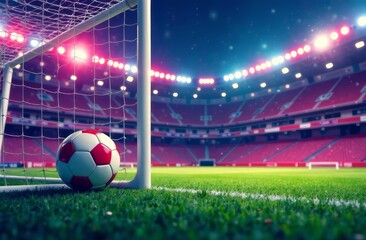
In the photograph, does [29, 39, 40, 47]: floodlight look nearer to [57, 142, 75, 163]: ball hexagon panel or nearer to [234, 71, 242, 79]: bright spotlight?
[57, 142, 75, 163]: ball hexagon panel

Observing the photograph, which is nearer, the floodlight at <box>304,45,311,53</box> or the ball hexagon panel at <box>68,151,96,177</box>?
the ball hexagon panel at <box>68,151,96,177</box>

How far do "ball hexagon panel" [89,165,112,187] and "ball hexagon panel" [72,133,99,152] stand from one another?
281 millimetres

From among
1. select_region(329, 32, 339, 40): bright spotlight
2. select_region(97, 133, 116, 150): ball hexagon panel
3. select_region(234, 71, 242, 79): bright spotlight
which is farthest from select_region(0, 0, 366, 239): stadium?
select_region(97, 133, 116, 150): ball hexagon panel

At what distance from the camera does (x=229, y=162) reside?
118 feet

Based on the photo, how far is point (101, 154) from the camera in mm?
3387

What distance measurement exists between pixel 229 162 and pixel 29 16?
32417mm

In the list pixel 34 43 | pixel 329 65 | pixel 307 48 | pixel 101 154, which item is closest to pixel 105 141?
pixel 101 154

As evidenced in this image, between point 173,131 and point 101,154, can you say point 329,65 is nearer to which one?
point 173,131

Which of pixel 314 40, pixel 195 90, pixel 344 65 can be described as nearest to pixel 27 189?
pixel 314 40

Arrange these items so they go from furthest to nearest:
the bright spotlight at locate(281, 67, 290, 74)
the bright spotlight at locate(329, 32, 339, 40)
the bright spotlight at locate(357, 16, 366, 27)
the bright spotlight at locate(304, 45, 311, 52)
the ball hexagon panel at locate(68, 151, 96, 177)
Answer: the bright spotlight at locate(281, 67, 290, 74), the bright spotlight at locate(304, 45, 311, 52), the bright spotlight at locate(329, 32, 339, 40), the bright spotlight at locate(357, 16, 366, 27), the ball hexagon panel at locate(68, 151, 96, 177)

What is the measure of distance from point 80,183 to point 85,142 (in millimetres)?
508

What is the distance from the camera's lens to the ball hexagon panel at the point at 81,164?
10.7 ft

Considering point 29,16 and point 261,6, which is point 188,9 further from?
point 29,16

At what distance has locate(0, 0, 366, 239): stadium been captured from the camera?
181 centimetres
